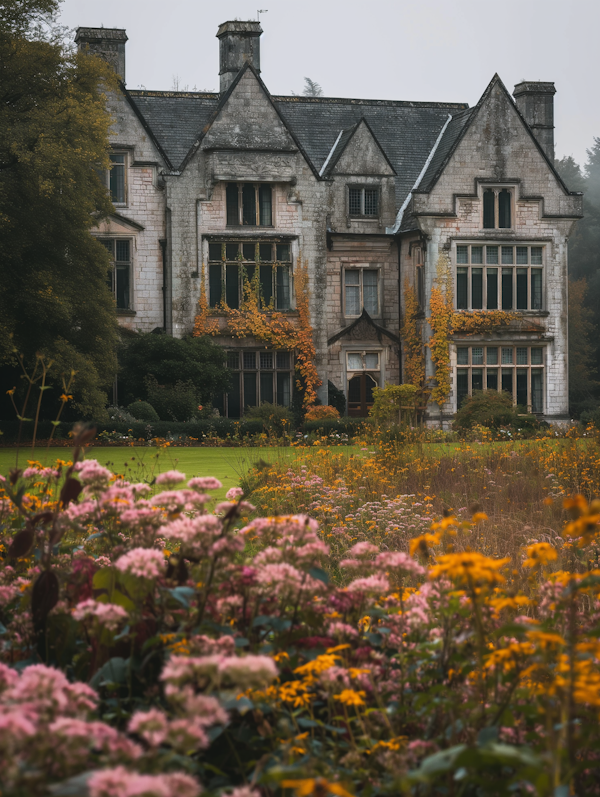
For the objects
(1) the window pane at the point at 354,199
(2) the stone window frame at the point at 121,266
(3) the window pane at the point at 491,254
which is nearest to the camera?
(2) the stone window frame at the point at 121,266

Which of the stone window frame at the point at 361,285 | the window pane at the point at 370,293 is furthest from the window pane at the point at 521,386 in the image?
the window pane at the point at 370,293

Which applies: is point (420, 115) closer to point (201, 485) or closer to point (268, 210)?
point (268, 210)

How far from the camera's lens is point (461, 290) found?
27.6 meters

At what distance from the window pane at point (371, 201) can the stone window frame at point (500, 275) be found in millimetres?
3047

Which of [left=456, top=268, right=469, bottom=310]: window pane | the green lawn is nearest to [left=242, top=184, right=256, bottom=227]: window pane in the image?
[left=456, top=268, right=469, bottom=310]: window pane

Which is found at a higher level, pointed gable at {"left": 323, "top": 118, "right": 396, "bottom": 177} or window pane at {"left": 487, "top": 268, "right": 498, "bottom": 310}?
pointed gable at {"left": 323, "top": 118, "right": 396, "bottom": 177}

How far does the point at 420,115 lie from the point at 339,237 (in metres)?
6.50

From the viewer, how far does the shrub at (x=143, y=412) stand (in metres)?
22.6

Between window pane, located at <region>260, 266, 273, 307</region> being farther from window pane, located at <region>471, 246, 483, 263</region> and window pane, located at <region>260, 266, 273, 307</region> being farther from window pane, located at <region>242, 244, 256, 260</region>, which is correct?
window pane, located at <region>471, 246, 483, 263</region>

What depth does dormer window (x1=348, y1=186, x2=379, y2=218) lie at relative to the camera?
28.3 metres

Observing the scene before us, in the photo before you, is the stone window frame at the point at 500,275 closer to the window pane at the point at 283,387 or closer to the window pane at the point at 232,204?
the window pane at the point at 283,387

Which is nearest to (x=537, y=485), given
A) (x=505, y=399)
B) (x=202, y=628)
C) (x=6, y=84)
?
(x=202, y=628)

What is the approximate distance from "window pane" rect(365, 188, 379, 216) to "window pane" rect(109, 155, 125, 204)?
25.5 feet

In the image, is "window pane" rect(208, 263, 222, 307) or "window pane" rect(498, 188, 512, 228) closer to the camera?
"window pane" rect(208, 263, 222, 307)
